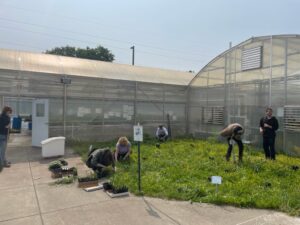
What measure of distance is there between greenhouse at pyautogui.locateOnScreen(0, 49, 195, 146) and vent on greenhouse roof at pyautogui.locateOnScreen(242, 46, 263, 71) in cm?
421

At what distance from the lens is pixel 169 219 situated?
364cm

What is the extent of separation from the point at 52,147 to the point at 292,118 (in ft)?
26.4

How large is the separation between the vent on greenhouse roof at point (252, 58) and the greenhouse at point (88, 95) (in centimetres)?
421

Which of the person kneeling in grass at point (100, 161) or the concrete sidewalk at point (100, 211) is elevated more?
the person kneeling in grass at point (100, 161)

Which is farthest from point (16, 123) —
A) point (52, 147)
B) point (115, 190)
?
point (115, 190)

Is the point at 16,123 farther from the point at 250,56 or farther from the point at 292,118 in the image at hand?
the point at 292,118

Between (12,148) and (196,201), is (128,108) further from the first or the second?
(196,201)

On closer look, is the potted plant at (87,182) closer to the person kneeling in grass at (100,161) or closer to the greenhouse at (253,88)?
the person kneeling in grass at (100,161)

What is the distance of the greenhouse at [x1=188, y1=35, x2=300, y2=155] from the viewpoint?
8719 mm

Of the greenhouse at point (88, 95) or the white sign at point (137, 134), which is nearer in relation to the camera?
the white sign at point (137, 134)

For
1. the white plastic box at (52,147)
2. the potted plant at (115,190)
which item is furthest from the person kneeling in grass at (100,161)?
the white plastic box at (52,147)

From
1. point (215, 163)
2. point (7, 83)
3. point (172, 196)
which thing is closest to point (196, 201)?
point (172, 196)

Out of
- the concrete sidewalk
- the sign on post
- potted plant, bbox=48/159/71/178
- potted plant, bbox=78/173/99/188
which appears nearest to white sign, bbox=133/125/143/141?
the sign on post

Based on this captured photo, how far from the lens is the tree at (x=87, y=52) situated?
3262 cm
